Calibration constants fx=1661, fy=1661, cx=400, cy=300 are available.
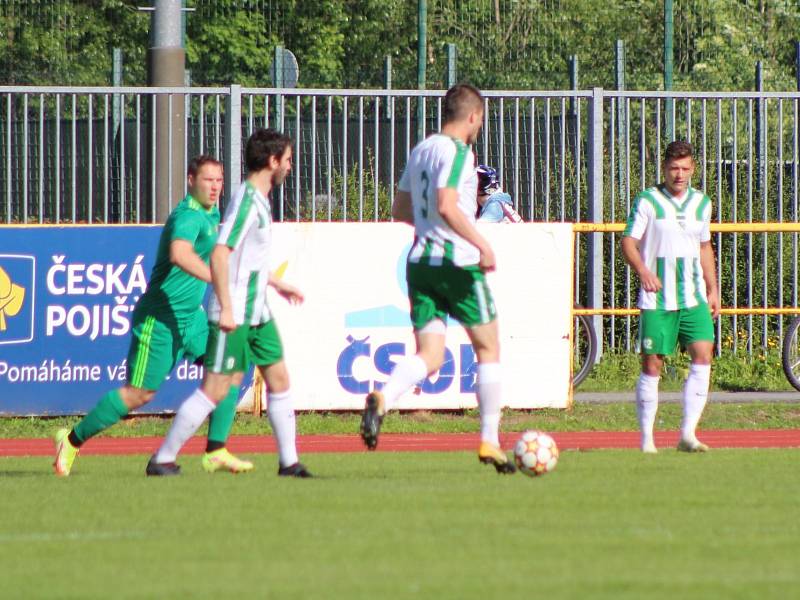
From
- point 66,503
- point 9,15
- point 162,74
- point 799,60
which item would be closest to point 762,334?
point 799,60

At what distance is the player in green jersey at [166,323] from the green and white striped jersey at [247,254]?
1.89 feet

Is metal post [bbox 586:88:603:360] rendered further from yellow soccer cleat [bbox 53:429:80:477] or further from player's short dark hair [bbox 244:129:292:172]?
yellow soccer cleat [bbox 53:429:80:477]

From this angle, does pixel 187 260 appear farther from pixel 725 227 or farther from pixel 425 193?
pixel 725 227

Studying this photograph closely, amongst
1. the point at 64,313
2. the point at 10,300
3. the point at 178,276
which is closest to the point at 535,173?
the point at 64,313

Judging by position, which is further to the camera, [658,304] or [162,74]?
[162,74]

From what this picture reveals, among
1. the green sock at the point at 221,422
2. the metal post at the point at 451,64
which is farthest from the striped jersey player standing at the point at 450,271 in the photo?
the metal post at the point at 451,64

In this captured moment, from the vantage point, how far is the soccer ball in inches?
334

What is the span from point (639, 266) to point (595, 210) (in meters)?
5.51

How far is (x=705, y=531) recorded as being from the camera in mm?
6645

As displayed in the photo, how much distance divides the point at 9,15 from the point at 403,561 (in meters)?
23.1

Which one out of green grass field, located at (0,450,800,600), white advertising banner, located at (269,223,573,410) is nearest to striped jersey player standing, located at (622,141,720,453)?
green grass field, located at (0,450,800,600)

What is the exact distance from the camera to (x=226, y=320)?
846 centimetres

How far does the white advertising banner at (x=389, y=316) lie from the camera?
43.6 feet

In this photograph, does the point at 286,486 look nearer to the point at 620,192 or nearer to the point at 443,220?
the point at 443,220
